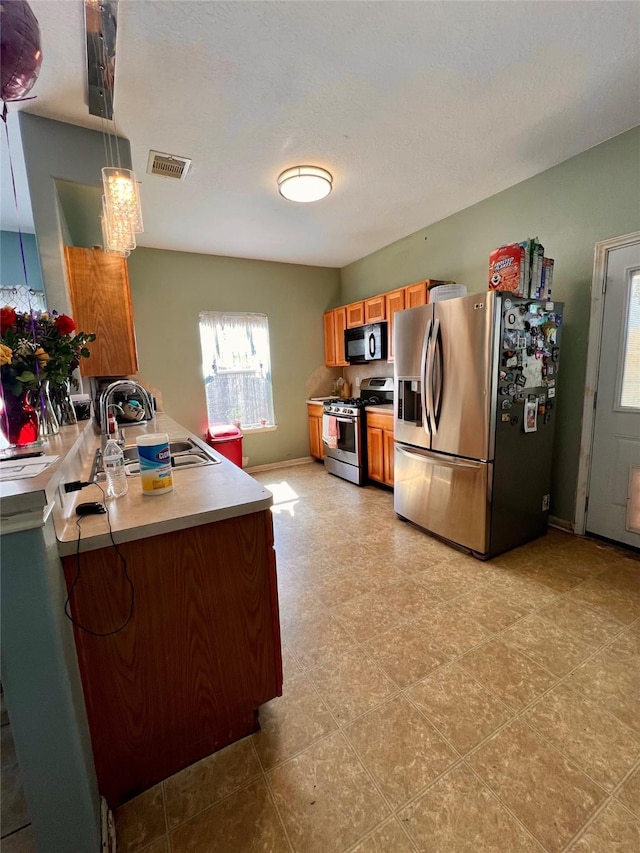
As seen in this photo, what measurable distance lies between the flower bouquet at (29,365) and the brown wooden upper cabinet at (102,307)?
1191 mm

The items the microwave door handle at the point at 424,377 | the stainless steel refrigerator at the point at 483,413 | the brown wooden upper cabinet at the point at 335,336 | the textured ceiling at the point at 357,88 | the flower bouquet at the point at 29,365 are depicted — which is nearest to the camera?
the flower bouquet at the point at 29,365

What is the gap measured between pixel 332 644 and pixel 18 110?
3192mm

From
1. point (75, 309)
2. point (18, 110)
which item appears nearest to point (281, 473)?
point (75, 309)

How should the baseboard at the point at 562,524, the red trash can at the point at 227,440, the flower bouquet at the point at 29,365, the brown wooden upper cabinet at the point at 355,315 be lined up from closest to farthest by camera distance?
the flower bouquet at the point at 29,365 < the baseboard at the point at 562,524 < the red trash can at the point at 227,440 < the brown wooden upper cabinet at the point at 355,315

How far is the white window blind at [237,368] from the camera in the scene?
439cm

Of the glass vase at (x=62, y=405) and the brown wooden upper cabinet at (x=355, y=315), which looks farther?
the brown wooden upper cabinet at (x=355, y=315)

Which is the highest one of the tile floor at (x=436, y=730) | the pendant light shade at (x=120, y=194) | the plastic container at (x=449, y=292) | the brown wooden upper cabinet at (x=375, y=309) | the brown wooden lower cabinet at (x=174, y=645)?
the pendant light shade at (x=120, y=194)

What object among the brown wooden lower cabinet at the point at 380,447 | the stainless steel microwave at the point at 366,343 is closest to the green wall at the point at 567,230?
the stainless steel microwave at the point at 366,343

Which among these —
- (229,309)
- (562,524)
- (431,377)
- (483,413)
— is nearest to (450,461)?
(483,413)

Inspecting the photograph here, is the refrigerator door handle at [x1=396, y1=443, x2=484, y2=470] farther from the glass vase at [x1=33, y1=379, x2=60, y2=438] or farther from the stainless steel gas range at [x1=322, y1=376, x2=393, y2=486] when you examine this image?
the glass vase at [x1=33, y1=379, x2=60, y2=438]

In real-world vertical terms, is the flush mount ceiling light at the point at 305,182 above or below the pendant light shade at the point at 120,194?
above

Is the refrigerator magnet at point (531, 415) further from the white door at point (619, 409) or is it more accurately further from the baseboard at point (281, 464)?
the baseboard at point (281, 464)

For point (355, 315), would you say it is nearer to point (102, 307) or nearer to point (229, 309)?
point (229, 309)

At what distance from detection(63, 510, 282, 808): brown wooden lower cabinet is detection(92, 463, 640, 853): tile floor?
15 centimetres
